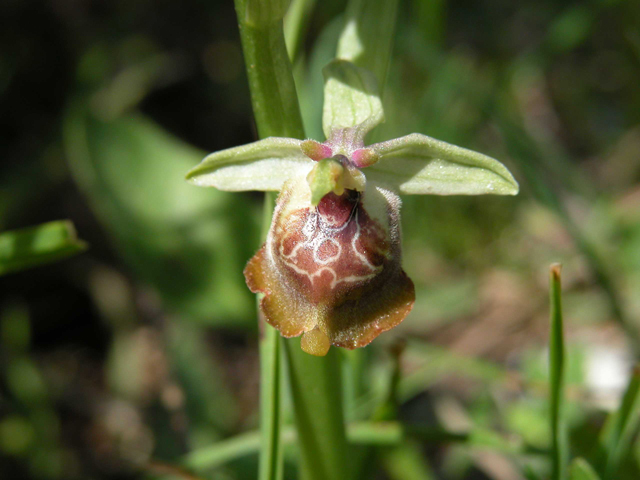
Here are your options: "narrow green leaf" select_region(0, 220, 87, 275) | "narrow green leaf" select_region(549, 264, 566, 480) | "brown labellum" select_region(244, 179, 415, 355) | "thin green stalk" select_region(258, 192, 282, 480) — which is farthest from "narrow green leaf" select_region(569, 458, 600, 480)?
"narrow green leaf" select_region(0, 220, 87, 275)

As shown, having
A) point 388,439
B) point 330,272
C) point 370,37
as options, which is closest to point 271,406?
point 330,272

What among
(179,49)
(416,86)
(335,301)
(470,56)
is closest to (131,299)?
(179,49)

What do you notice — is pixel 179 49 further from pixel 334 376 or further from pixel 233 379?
pixel 334 376

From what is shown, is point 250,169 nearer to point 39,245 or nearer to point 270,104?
point 270,104

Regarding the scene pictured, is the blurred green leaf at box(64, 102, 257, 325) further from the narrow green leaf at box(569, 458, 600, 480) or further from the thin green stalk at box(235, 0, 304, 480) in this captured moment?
the narrow green leaf at box(569, 458, 600, 480)

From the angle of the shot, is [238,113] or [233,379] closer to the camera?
[233,379]

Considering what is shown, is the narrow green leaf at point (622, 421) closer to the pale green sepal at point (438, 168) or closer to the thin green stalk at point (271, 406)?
the pale green sepal at point (438, 168)
